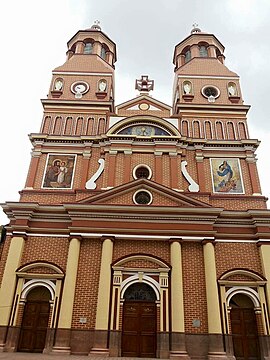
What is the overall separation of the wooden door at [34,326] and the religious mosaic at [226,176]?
35.8 feet

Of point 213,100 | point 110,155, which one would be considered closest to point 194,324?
point 110,155

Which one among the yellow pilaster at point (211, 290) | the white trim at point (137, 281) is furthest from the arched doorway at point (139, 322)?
the yellow pilaster at point (211, 290)

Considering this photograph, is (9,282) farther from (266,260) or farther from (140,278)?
(266,260)

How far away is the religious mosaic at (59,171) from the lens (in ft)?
61.2

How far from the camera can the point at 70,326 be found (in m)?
14.5

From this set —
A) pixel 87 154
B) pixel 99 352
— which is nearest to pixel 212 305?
pixel 99 352

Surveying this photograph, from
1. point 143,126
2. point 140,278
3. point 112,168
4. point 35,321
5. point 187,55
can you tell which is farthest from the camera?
point 187,55

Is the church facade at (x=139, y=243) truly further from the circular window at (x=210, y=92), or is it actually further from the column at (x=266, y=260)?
the circular window at (x=210, y=92)

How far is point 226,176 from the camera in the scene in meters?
18.9

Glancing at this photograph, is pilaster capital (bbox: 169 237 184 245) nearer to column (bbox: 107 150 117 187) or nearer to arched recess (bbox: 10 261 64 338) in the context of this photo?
column (bbox: 107 150 117 187)

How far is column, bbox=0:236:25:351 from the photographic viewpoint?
14.7 m

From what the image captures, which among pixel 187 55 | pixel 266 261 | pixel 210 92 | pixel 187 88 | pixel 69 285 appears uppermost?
pixel 187 55

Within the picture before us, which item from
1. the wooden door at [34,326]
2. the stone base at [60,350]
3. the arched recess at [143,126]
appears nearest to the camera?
the stone base at [60,350]

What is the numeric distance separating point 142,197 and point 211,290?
223 inches
